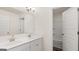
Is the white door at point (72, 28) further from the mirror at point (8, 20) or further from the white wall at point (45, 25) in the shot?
the mirror at point (8, 20)

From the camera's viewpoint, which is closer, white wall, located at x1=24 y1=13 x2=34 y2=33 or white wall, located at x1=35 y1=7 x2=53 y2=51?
white wall, located at x1=24 y1=13 x2=34 y2=33

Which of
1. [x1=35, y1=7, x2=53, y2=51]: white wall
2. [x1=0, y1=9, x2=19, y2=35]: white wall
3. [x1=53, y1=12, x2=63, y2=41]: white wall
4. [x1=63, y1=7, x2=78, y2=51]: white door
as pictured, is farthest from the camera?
[x1=53, y1=12, x2=63, y2=41]: white wall

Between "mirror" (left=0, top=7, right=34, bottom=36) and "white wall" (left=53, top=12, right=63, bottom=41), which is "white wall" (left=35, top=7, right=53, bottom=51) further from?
"white wall" (left=53, top=12, right=63, bottom=41)

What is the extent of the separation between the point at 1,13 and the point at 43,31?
149 cm

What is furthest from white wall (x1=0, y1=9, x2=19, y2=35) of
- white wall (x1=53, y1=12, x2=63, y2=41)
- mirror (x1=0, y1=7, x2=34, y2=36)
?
white wall (x1=53, y1=12, x2=63, y2=41)

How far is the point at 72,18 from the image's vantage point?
2.53 m

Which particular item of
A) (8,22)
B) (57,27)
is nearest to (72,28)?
(57,27)

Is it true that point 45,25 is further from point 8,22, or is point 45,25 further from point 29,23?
point 8,22

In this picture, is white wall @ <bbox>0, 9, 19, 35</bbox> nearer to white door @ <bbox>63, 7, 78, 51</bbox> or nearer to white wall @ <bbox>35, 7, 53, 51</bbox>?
white wall @ <bbox>35, 7, 53, 51</bbox>

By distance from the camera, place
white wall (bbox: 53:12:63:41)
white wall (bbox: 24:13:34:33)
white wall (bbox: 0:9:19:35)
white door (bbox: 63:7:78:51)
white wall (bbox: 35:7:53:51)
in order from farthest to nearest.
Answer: white wall (bbox: 53:12:63:41), white wall (bbox: 35:7:53:51), white wall (bbox: 24:13:34:33), white door (bbox: 63:7:78:51), white wall (bbox: 0:9:19:35)
